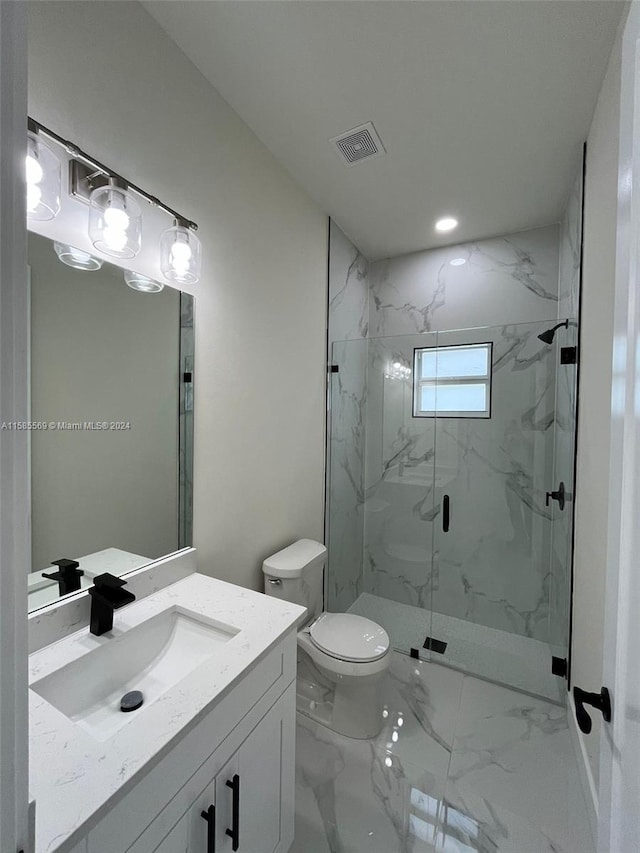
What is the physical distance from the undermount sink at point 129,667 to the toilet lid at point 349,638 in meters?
0.72

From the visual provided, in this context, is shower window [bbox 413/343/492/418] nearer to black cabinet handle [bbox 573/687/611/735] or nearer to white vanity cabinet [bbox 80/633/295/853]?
white vanity cabinet [bbox 80/633/295/853]

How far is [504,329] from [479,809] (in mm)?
2234

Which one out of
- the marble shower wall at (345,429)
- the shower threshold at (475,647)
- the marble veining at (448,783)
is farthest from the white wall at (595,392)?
the marble shower wall at (345,429)

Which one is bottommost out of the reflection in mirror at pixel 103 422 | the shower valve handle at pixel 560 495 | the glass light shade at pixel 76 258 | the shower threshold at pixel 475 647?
the shower threshold at pixel 475 647

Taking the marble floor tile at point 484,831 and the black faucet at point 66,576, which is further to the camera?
the marble floor tile at point 484,831

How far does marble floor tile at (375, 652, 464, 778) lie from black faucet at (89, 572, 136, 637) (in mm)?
1314

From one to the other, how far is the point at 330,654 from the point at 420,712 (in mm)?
613

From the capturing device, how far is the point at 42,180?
89 cm

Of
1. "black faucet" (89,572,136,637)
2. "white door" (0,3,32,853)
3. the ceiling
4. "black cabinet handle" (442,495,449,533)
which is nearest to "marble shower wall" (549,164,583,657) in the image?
the ceiling

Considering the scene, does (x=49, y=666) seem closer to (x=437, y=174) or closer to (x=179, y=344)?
(x=179, y=344)

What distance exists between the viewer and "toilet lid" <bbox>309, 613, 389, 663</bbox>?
1.56 metres

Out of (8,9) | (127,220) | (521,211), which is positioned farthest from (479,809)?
(521,211)

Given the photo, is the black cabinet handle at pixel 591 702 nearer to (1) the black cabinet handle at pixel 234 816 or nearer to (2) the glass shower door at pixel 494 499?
(1) the black cabinet handle at pixel 234 816

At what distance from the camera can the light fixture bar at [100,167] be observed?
2.95 feet
